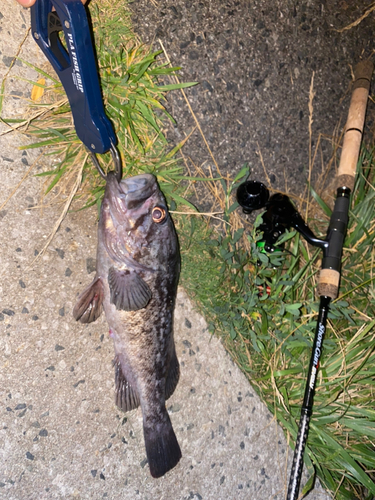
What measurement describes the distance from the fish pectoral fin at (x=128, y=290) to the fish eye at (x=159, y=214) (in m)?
0.33

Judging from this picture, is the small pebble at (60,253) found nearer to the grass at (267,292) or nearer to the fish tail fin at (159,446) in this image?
the grass at (267,292)

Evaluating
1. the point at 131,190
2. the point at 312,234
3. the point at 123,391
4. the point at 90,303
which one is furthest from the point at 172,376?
the point at 312,234

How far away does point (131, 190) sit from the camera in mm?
2135

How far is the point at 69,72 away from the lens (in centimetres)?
211

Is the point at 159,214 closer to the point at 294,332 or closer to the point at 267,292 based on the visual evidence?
the point at 267,292

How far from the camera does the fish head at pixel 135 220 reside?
2.14 m

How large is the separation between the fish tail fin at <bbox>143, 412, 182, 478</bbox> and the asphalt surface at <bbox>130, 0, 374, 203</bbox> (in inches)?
77.2

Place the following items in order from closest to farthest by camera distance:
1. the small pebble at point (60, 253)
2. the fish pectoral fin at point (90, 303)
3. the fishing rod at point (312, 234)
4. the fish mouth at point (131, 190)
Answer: the fish mouth at point (131, 190), the fish pectoral fin at point (90, 303), the small pebble at point (60, 253), the fishing rod at point (312, 234)

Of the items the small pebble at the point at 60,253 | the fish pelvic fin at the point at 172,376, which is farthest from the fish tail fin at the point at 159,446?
the small pebble at the point at 60,253

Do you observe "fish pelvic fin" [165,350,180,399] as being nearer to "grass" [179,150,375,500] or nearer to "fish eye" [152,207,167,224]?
"grass" [179,150,375,500]

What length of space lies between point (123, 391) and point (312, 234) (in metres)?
1.76

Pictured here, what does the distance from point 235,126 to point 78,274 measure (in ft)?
5.76

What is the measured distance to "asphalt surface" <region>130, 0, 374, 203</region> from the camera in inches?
117

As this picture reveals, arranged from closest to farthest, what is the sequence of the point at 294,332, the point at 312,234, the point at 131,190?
the point at 131,190 → the point at 312,234 → the point at 294,332
